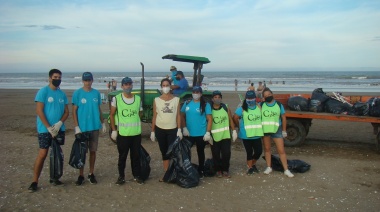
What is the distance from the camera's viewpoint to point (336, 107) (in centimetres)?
798

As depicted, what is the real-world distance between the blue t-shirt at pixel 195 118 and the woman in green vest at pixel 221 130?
0.18 m

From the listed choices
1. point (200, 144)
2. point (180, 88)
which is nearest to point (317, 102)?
point (180, 88)

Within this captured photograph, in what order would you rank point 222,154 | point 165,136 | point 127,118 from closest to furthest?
1. point 127,118
2. point 165,136
3. point 222,154

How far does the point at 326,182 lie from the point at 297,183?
0.50m

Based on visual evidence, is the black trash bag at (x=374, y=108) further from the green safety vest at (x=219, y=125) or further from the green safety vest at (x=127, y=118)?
the green safety vest at (x=127, y=118)

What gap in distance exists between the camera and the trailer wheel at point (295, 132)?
7988 mm

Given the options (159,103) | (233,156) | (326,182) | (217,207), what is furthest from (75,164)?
(326,182)

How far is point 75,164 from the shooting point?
526 centimetres

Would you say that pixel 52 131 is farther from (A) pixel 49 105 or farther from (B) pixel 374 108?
(B) pixel 374 108

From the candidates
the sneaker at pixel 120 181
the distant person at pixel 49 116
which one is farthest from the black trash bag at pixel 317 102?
the distant person at pixel 49 116

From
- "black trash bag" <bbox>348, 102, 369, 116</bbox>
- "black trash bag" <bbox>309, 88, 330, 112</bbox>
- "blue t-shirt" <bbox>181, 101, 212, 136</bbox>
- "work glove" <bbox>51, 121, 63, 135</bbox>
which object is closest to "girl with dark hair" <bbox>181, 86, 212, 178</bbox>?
"blue t-shirt" <bbox>181, 101, 212, 136</bbox>

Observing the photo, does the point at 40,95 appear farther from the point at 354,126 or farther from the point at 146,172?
the point at 354,126

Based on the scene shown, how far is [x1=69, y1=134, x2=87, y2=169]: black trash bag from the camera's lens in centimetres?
527

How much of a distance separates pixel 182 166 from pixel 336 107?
4.42 metres
